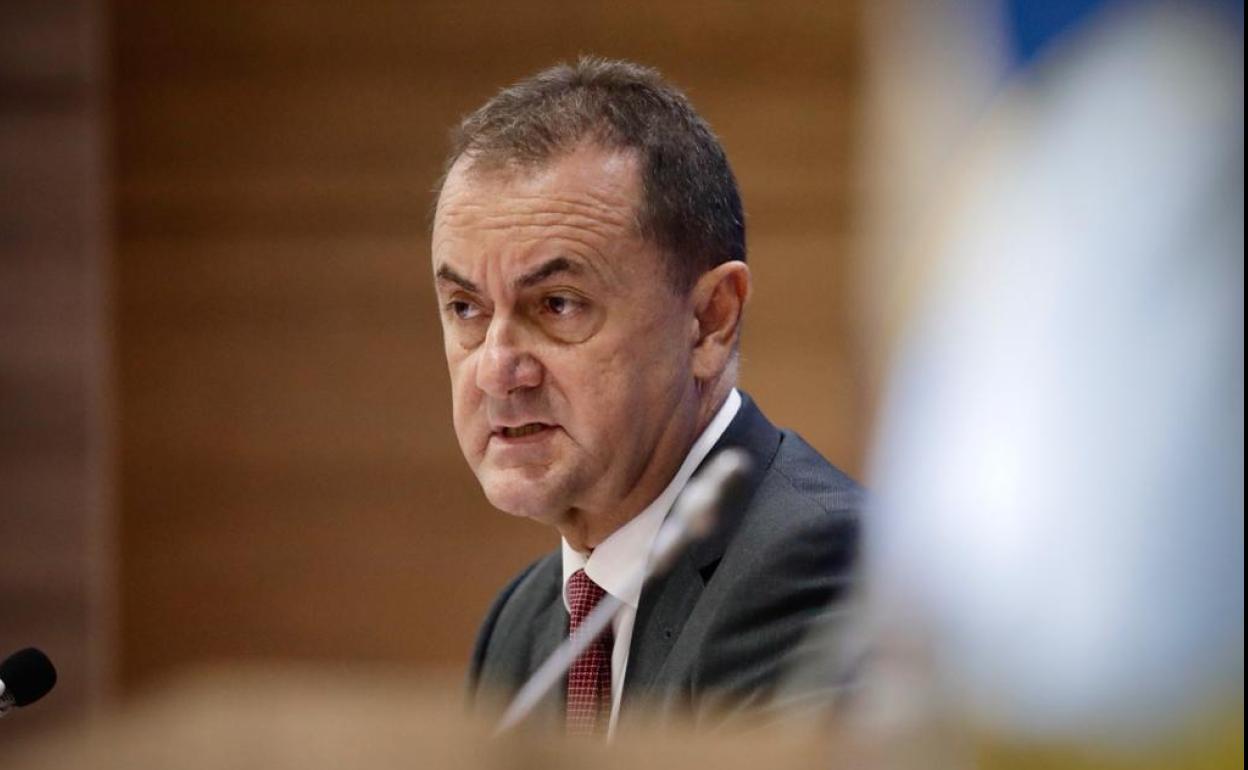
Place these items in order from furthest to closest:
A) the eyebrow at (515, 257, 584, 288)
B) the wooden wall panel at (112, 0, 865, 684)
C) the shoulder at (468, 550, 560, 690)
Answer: the wooden wall panel at (112, 0, 865, 684) → the shoulder at (468, 550, 560, 690) → the eyebrow at (515, 257, 584, 288)

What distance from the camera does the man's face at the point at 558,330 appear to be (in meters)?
2.16

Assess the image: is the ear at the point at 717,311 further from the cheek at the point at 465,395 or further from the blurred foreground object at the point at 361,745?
the blurred foreground object at the point at 361,745

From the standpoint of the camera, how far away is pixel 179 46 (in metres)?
4.89

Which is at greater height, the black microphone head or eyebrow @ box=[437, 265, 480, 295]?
eyebrow @ box=[437, 265, 480, 295]

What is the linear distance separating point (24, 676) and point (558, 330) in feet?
2.73

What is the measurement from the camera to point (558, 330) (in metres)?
2.17

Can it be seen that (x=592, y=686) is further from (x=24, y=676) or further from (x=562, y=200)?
(x=24, y=676)

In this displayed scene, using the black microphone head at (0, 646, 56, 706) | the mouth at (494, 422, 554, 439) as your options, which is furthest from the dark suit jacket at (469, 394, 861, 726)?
the black microphone head at (0, 646, 56, 706)

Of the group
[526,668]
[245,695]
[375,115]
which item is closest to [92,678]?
[375,115]

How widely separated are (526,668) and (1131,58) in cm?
191

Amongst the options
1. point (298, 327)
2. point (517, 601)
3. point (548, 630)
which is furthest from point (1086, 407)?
point (298, 327)

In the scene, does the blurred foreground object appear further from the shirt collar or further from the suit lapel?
the suit lapel

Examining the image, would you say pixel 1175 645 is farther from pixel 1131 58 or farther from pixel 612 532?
pixel 612 532

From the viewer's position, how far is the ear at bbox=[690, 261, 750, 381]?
2275 millimetres
